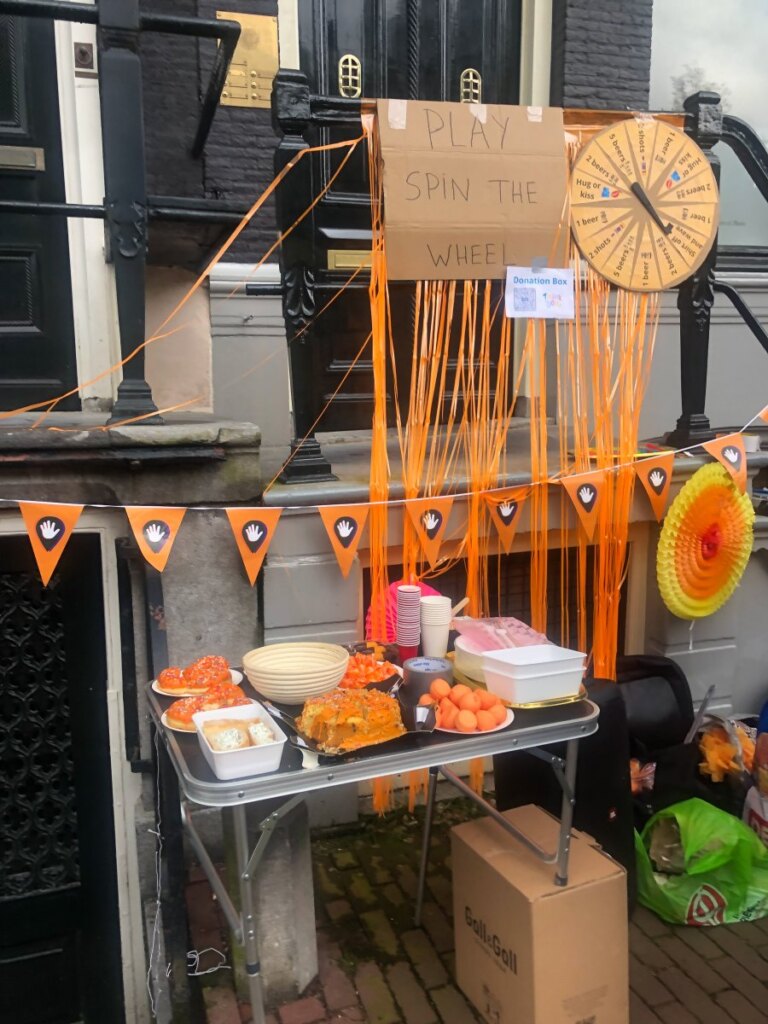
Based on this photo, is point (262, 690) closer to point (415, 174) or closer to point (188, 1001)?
point (188, 1001)

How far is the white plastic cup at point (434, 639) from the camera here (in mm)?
2898

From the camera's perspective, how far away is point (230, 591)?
11.2ft

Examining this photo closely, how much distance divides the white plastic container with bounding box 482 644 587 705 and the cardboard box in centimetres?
62

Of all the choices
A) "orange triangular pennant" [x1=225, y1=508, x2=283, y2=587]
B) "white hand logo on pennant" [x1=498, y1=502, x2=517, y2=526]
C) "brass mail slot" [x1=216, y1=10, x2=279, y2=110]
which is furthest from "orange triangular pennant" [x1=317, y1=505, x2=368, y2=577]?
"brass mail slot" [x1=216, y1=10, x2=279, y2=110]

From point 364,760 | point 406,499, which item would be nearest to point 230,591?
point 406,499

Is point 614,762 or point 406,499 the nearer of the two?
point 614,762

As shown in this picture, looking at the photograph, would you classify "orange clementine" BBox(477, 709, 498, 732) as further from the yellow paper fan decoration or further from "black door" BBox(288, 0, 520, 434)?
"black door" BBox(288, 0, 520, 434)

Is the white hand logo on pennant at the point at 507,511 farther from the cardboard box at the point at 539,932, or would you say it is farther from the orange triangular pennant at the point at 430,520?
the cardboard box at the point at 539,932

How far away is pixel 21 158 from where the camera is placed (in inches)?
159

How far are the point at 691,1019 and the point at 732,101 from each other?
6.01 metres

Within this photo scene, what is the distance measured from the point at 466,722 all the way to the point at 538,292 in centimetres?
182

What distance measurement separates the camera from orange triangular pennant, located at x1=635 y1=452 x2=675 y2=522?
3.74m

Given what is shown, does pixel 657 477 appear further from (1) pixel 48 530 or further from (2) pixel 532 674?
(1) pixel 48 530

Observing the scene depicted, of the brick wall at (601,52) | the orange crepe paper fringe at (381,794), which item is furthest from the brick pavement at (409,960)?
the brick wall at (601,52)
